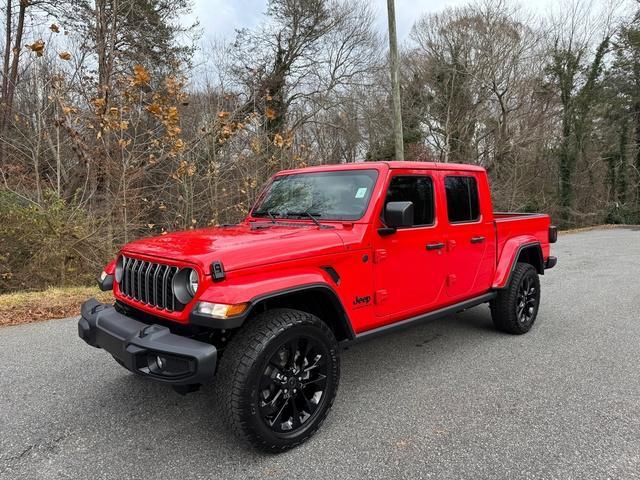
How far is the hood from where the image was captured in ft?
8.47

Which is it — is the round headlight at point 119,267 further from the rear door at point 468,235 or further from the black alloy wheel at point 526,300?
the black alloy wheel at point 526,300

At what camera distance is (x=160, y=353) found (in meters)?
2.40

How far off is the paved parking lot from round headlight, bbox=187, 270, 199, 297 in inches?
39.0

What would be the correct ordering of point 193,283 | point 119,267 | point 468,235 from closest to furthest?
1. point 193,283
2. point 119,267
3. point 468,235

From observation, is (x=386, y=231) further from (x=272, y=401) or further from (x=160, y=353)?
(x=160, y=353)

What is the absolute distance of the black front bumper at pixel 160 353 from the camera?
91.9 inches

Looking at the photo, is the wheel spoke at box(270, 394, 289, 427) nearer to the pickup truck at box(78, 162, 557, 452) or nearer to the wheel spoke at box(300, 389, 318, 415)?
the pickup truck at box(78, 162, 557, 452)

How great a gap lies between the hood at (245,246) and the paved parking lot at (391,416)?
1.17 m

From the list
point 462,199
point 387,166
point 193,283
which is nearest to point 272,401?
point 193,283

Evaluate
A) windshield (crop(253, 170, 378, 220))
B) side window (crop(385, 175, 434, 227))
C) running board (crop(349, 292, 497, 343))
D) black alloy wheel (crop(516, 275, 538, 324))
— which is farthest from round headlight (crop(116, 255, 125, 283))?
black alloy wheel (crop(516, 275, 538, 324))

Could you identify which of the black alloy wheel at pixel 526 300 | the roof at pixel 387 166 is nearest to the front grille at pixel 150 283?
the roof at pixel 387 166

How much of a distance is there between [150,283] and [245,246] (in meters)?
0.72

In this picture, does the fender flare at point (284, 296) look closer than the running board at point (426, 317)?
Yes

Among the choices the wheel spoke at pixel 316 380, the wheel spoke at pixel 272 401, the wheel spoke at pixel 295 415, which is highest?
the wheel spoke at pixel 316 380
